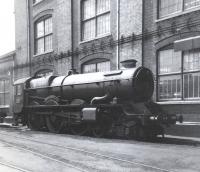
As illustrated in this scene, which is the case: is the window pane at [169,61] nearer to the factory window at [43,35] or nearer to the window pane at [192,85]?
the window pane at [192,85]

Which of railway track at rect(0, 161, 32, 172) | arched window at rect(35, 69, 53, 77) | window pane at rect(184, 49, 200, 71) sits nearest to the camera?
railway track at rect(0, 161, 32, 172)

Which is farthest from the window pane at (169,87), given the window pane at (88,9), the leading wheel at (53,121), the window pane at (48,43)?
the window pane at (48,43)

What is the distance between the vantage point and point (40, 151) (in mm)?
8672

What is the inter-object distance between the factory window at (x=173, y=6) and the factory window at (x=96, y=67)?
12.3 ft

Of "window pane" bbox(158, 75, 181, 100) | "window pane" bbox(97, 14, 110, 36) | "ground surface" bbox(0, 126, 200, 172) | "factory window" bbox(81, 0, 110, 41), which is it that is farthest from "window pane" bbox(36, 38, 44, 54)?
"ground surface" bbox(0, 126, 200, 172)

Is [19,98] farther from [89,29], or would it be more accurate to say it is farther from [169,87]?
[169,87]

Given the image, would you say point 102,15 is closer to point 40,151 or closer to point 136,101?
point 136,101

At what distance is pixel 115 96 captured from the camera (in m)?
11.8

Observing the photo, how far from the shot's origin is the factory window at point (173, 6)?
12.4 metres

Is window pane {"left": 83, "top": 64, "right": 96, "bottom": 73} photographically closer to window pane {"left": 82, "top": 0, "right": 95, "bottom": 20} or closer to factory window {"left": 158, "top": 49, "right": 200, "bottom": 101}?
window pane {"left": 82, "top": 0, "right": 95, "bottom": 20}

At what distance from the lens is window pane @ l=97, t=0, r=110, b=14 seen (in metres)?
16.4

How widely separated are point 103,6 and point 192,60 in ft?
20.3

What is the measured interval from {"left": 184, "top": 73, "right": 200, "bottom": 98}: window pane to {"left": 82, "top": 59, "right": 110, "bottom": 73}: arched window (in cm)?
449

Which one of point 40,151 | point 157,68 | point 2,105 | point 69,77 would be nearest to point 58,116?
point 69,77
